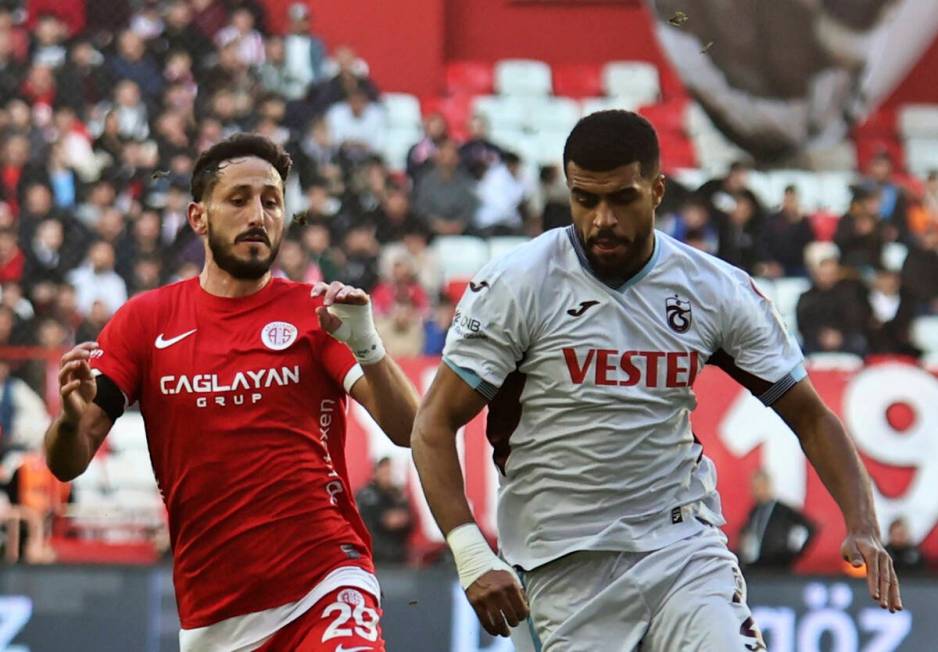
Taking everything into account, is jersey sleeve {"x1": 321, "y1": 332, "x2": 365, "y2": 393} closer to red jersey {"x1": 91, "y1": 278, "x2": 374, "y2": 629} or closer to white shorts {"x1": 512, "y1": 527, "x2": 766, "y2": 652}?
red jersey {"x1": 91, "y1": 278, "x2": 374, "y2": 629}

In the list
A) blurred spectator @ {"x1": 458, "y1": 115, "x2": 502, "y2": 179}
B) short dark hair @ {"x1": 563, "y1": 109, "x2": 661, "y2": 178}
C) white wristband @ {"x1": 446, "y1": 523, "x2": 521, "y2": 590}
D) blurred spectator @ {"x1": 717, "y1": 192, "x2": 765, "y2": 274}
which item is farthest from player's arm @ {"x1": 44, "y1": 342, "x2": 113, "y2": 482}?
blurred spectator @ {"x1": 458, "y1": 115, "x2": 502, "y2": 179}

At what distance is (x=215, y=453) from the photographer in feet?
17.9

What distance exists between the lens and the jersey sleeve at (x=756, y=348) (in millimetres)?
5043

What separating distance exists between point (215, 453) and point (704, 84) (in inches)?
471

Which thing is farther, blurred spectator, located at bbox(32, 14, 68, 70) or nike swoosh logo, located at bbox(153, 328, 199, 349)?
blurred spectator, located at bbox(32, 14, 68, 70)

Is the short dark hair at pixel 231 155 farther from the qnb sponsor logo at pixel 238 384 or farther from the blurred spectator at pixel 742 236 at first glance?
the blurred spectator at pixel 742 236

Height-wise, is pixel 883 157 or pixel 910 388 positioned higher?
pixel 883 157

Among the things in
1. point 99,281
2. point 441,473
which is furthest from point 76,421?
point 99,281

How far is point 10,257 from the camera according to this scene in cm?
1303

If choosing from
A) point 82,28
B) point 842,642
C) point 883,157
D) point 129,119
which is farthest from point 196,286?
point 883,157

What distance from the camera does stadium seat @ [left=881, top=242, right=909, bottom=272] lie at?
13672 mm

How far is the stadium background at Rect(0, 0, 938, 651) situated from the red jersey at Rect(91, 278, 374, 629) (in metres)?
4.53

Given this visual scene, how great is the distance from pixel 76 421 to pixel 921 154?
39.4ft

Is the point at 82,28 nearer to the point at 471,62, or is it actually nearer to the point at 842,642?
the point at 471,62
